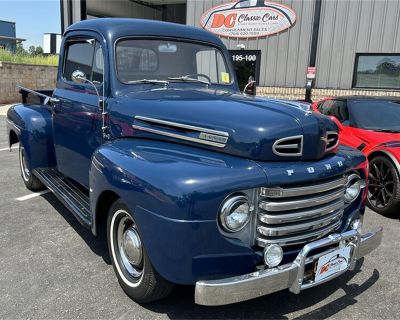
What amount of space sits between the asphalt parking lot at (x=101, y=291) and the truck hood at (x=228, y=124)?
3.38 ft

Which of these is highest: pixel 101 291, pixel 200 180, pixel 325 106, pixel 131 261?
pixel 325 106

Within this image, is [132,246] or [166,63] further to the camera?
[166,63]

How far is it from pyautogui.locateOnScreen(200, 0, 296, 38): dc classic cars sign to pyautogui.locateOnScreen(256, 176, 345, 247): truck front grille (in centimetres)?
1136

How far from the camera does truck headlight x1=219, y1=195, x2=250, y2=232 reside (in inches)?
86.0

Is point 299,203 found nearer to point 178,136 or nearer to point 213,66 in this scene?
point 178,136

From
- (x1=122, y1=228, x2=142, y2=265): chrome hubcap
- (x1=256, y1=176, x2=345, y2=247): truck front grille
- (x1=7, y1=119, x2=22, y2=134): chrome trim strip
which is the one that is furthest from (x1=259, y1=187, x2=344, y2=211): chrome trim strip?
(x1=7, y1=119, x2=22, y2=134): chrome trim strip

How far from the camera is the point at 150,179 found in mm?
2289

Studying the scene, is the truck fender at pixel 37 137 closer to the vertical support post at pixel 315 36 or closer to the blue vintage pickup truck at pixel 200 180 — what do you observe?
the blue vintage pickup truck at pixel 200 180

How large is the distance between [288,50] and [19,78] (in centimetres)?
1006

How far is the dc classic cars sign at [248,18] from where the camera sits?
1291 cm

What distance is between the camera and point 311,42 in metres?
12.6

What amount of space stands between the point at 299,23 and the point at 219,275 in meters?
12.0

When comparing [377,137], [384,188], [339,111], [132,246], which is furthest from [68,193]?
[339,111]

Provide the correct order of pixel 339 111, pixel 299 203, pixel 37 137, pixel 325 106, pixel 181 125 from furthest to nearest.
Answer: pixel 325 106 < pixel 339 111 < pixel 37 137 < pixel 181 125 < pixel 299 203
